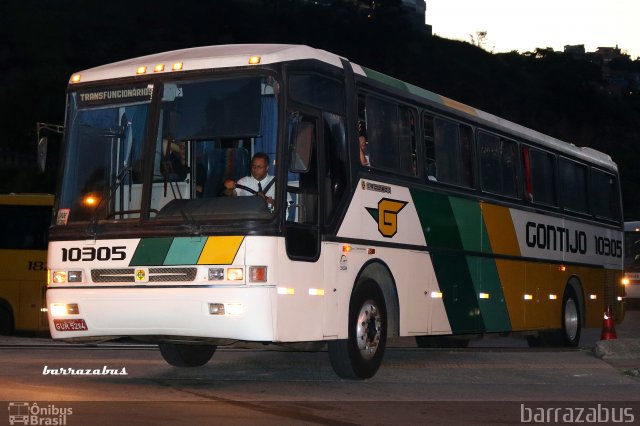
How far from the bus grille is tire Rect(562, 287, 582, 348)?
10.1 m

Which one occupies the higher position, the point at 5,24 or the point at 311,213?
the point at 5,24

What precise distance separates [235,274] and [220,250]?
0.91 ft

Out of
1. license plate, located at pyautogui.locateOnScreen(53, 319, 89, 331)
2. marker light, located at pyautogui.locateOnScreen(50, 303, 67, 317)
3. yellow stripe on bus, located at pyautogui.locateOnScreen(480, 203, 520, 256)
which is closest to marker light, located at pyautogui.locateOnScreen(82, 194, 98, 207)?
marker light, located at pyautogui.locateOnScreen(50, 303, 67, 317)

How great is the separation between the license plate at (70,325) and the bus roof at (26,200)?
534 inches

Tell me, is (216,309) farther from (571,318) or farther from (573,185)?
(573,185)

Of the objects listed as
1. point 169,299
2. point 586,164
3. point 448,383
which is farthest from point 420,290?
point 586,164

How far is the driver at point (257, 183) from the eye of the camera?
40.1 ft

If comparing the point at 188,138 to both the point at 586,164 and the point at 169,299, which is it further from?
the point at 586,164

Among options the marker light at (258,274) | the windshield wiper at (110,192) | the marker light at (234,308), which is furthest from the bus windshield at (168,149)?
the marker light at (234,308)

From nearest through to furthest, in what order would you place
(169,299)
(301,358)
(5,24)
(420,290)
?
(169,299) < (420,290) < (301,358) < (5,24)

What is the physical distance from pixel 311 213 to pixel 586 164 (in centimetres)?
1126

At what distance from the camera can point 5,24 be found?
13725 cm

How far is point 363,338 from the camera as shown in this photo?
44.7 feet

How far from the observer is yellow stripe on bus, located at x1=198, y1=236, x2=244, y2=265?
12.0m
